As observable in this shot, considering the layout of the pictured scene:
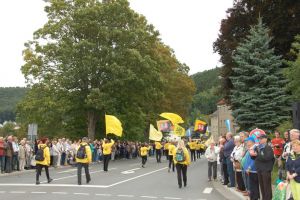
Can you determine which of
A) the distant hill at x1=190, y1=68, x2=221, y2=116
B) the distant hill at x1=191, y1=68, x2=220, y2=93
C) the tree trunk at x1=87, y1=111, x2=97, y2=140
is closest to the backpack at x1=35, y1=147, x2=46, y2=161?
the tree trunk at x1=87, y1=111, x2=97, y2=140

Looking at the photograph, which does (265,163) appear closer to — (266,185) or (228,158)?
(266,185)

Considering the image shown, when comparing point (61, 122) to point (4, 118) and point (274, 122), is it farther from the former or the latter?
point (4, 118)

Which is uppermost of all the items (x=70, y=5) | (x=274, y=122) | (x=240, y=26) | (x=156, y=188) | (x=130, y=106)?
(x=70, y=5)

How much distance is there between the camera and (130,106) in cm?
4603

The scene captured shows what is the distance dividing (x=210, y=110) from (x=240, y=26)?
138m

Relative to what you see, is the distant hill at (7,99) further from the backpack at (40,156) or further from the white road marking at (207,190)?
the white road marking at (207,190)

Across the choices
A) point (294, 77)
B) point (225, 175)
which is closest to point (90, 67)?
point (294, 77)

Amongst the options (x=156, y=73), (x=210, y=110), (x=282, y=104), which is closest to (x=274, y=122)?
(x=282, y=104)

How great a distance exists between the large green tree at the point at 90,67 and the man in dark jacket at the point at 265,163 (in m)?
29.5

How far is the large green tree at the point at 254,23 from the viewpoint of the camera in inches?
1129

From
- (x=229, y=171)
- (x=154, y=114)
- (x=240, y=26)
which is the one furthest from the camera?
(x=154, y=114)

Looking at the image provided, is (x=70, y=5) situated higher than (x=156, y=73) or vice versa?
(x=70, y=5)

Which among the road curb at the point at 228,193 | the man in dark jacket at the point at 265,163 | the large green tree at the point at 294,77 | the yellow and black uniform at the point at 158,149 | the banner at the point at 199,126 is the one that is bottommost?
the road curb at the point at 228,193

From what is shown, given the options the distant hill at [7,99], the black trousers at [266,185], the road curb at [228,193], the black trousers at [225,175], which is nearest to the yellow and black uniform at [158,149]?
the black trousers at [225,175]
